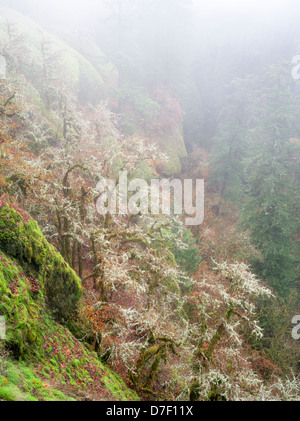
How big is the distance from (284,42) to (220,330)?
53.1 m

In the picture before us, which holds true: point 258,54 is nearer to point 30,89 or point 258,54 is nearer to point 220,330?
point 30,89

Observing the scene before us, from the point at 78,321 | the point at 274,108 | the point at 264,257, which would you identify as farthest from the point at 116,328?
the point at 274,108

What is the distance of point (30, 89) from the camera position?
18.9 metres
